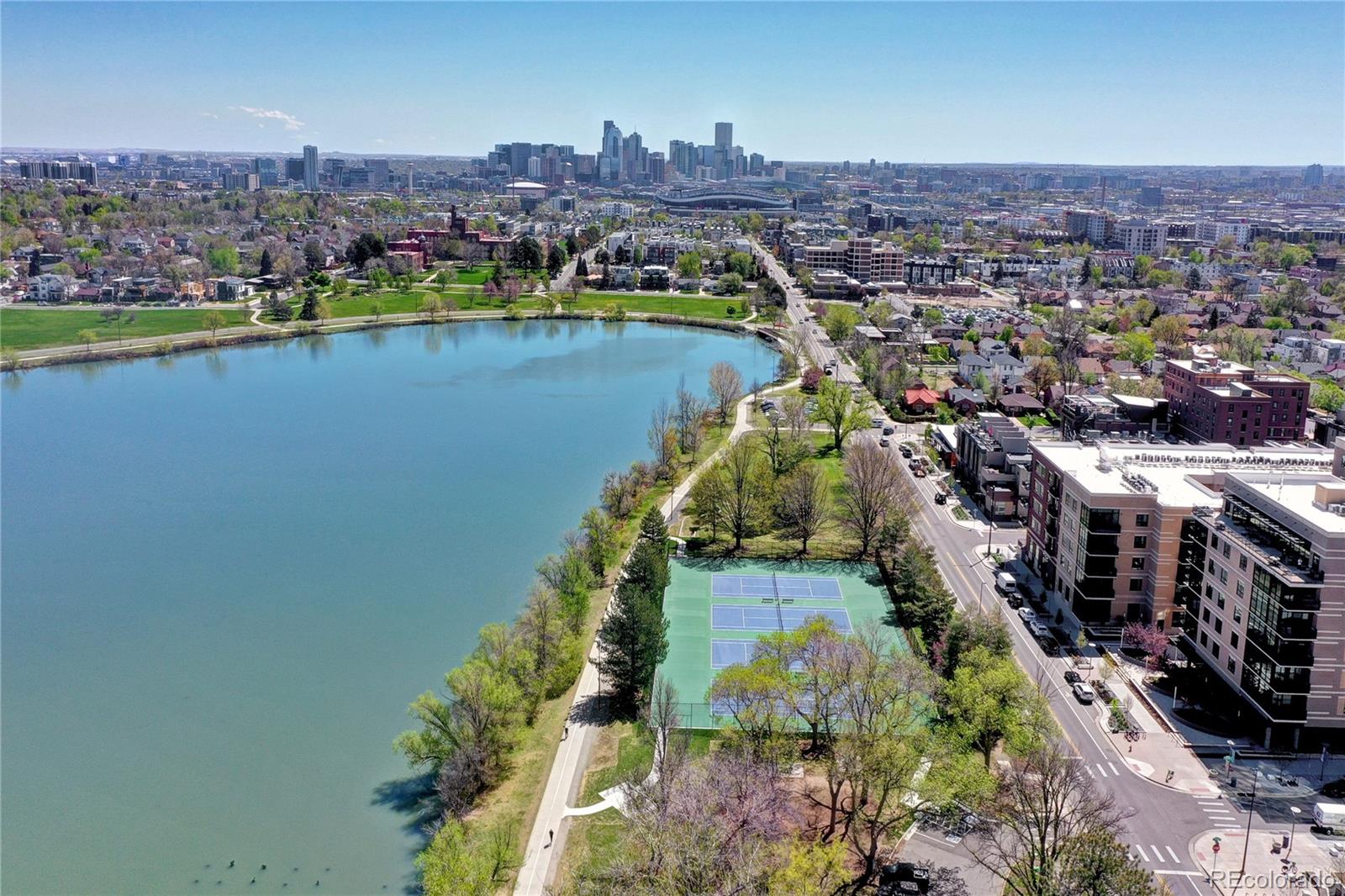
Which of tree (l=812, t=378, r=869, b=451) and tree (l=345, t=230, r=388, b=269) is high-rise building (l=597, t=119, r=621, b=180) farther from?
tree (l=812, t=378, r=869, b=451)

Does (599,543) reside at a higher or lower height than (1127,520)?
lower

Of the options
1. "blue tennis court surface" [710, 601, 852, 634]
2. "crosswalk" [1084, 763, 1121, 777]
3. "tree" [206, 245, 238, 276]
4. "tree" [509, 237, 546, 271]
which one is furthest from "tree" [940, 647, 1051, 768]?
"tree" [206, 245, 238, 276]

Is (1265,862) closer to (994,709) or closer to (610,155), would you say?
(994,709)

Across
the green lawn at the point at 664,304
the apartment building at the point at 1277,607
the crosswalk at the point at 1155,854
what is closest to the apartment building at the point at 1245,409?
→ the apartment building at the point at 1277,607

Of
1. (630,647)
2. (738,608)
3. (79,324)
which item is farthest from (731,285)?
(630,647)

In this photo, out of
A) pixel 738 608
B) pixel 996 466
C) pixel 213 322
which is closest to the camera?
pixel 738 608

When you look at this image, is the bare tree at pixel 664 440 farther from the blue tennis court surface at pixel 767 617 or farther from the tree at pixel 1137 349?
the tree at pixel 1137 349
